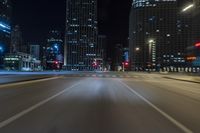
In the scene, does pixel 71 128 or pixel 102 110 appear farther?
pixel 102 110

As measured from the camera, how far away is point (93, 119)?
11453 mm

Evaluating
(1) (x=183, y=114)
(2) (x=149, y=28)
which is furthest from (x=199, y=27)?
(1) (x=183, y=114)

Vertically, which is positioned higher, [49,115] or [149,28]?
[149,28]

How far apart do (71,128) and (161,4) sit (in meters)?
191

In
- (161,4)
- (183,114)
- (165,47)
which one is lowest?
(183,114)

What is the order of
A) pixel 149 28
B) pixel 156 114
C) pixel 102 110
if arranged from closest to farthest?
pixel 156 114
pixel 102 110
pixel 149 28

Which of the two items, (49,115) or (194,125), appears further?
(49,115)

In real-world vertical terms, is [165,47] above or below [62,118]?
above

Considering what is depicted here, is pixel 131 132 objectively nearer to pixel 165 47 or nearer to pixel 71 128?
pixel 71 128

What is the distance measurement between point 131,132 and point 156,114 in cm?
381

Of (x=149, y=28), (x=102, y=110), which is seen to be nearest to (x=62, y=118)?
(x=102, y=110)

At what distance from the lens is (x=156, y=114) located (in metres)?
12.9

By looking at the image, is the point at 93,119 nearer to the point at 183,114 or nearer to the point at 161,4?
the point at 183,114

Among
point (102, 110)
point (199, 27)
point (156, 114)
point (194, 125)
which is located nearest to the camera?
point (194, 125)
